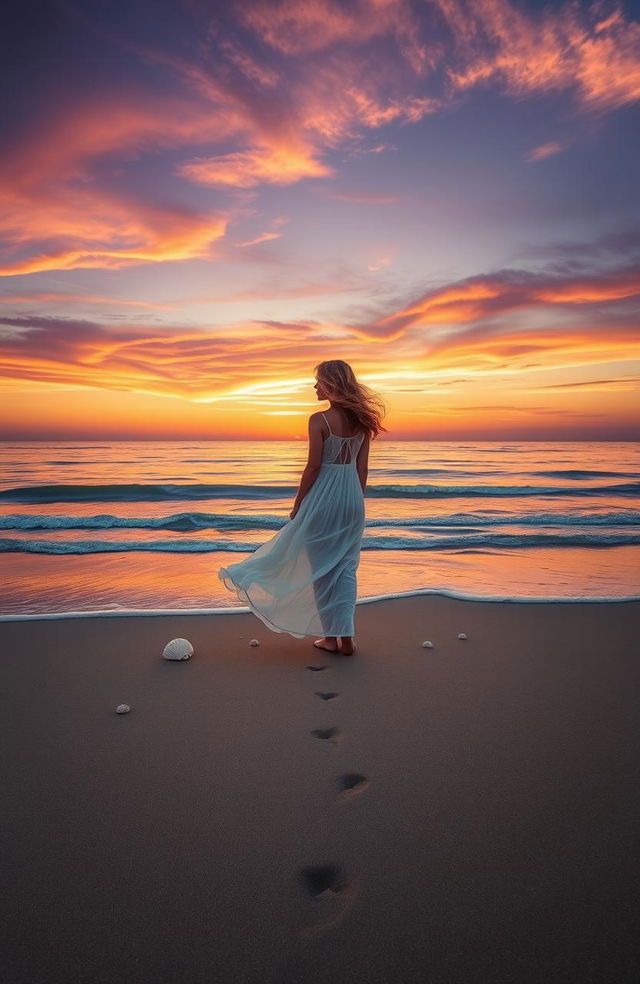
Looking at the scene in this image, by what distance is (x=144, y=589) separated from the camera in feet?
21.3

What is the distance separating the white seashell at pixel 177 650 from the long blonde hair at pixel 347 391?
2.09 meters

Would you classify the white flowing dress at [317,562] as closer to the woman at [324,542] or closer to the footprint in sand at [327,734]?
the woman at [324,542]

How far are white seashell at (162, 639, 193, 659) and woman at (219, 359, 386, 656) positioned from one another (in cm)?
54

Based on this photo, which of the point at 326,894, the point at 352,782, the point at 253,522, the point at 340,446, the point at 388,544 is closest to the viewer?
the point at 326,894

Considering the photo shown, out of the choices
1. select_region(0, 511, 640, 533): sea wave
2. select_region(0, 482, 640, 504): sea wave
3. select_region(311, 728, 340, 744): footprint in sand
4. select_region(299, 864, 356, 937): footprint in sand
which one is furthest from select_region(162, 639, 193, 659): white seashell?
select_region(0, 482, 640, 504): sea wave

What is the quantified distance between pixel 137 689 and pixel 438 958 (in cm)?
245

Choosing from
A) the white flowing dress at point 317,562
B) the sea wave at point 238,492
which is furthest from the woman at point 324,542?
the sea wave at point 238,492

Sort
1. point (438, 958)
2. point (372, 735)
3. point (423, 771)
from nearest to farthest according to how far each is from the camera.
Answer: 1. point (438, 958)
2. point (423, 771)
3. point (372, 735)

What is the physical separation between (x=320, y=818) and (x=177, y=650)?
2.08 meters

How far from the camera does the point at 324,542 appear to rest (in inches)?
176

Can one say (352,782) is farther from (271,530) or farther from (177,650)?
(271,530)

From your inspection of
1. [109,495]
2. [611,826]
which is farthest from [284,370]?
[611,826]

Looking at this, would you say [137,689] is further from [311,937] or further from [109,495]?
[109,495]

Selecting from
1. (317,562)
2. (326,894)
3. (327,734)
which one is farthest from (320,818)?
(317,562)
